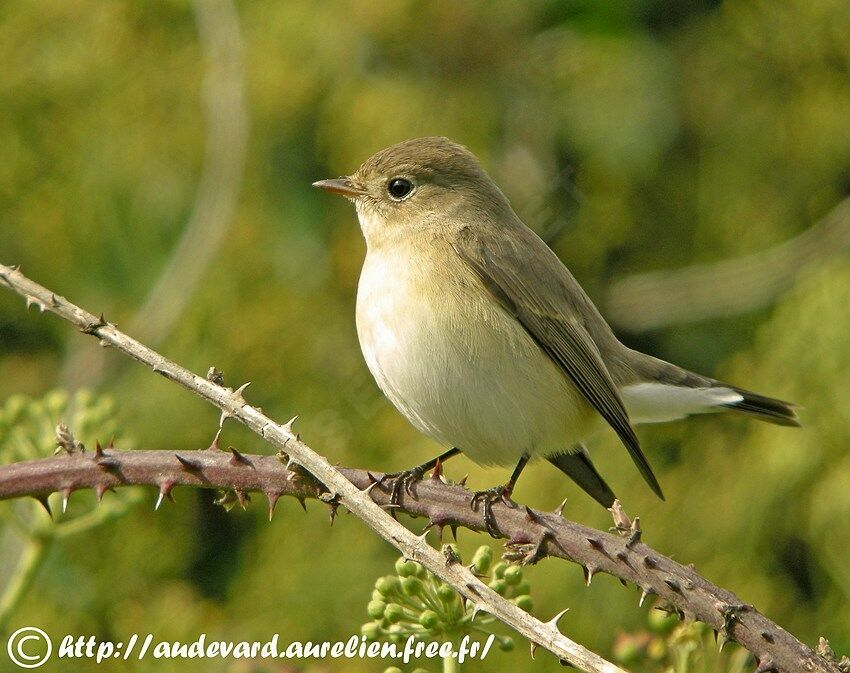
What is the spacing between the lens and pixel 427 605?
6.44 ft

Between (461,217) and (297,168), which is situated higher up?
(297,168)

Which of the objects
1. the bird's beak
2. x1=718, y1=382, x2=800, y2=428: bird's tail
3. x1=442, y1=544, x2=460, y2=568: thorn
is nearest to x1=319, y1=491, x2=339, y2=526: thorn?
x1=442, y1=544, x2=460, y2=568: thorn

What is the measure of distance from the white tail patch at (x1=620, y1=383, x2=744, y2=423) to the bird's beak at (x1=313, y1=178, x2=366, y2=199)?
3.83ft

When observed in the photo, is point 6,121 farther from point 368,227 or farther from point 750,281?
point 750,281

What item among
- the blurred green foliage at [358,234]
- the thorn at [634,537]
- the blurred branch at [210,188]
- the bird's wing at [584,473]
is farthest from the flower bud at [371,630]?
the blurred branch at [210,188]

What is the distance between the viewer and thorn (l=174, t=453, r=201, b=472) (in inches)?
75.2

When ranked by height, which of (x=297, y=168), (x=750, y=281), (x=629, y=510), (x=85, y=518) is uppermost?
(x=297, y=168)

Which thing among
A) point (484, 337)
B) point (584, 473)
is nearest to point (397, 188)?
point (484, 337)

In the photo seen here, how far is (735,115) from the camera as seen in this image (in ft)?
19.5

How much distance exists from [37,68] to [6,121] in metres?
0.33

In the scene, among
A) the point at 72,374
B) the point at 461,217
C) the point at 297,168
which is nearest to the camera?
the point at 461,217

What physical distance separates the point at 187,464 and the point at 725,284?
3.66 metres

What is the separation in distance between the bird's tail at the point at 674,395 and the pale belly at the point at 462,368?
0.58 meters

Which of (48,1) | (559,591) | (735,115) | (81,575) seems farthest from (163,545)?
(735,115)
